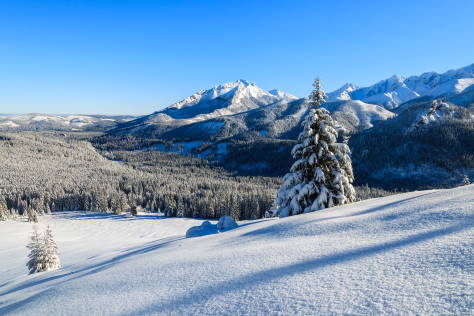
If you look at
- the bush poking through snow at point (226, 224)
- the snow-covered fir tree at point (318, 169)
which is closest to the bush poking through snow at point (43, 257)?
the bush poking through snow at point (226, 224)

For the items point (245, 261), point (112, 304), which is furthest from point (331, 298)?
point (112, 304)

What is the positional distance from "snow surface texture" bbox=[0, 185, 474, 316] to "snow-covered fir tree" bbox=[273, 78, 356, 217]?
1039 cm

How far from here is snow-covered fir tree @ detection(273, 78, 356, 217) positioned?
1977 centimetres

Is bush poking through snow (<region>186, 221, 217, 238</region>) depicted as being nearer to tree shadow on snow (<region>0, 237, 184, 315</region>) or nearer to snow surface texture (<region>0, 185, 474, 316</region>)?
tree shadow on snow (<region>0, 237, 184, 315</region>)

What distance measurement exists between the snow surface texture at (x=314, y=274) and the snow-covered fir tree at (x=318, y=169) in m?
10.4

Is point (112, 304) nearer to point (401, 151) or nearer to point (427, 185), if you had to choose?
point (427, 185)

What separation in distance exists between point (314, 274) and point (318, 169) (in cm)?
1562

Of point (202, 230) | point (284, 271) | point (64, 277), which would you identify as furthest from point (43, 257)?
point (284, 271)

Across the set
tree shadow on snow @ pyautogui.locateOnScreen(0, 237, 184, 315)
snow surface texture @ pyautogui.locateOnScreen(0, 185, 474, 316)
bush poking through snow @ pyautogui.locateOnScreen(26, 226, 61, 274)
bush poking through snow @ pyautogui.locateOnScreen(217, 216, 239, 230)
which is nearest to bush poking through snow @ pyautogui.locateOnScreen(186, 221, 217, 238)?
bush poking through snow @ pyautogui.locateOnScreen(217, 216, 239, 230)

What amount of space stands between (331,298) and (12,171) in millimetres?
243071

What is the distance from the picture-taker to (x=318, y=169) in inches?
784

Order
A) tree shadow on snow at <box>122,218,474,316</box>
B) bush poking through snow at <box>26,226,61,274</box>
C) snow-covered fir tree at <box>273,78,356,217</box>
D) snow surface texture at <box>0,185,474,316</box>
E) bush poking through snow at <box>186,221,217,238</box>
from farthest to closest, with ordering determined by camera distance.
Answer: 1. bush poking through snow at <box>26,226,61,274</box>
2. snow-covered fir tree at <box>273,78,356,217</box>
3. bush poking through snow at <box>186,221,217,238</box>
4. tree shadow on snow at <box>122,218,474,316</box>
5. snow surface texture at <box>0,185,474,316</box>

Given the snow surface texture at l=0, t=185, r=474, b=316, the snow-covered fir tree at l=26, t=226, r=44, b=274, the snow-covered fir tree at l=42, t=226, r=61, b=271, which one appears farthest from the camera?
the snow-covered fir tree at l=42, t=226, r=61, b=271

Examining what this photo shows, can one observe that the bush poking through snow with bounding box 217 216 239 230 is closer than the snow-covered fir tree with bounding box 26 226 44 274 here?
Yes
